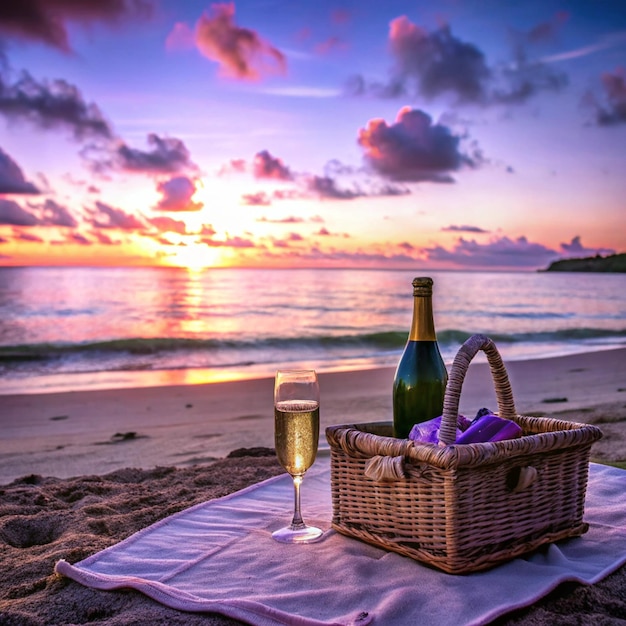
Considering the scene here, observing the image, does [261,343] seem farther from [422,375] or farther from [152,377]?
[422,375]

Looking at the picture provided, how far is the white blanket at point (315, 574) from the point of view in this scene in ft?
6.60

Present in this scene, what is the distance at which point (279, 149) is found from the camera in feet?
68.3

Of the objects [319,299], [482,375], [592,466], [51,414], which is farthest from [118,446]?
[319,299]

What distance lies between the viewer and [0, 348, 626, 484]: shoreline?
5.43 m

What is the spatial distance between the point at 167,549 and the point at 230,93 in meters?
14.7

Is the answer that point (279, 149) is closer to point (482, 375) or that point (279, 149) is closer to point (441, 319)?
point (441, 319)

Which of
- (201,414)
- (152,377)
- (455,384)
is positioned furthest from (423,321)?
(152,377)

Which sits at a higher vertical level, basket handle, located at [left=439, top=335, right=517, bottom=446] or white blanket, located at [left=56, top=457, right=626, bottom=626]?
basket handle, located at [left=439, top=335, right=517, bottom=446]

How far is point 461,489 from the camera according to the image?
214 cm

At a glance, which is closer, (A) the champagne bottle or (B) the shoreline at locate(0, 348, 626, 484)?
(A) the champagne bottle

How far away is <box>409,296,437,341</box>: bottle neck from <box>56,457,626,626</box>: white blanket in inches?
32.1

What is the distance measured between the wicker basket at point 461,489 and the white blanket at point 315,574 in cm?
7

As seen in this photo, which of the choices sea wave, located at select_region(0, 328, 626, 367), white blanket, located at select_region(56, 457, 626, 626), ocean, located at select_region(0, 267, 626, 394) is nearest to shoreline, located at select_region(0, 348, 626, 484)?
ocean, located at select_region(0, 267, 626, 394)

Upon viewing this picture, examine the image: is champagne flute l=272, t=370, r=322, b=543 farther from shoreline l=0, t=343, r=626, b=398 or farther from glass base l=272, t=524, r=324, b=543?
shoreline l=0, t=343, r=626, b=398
